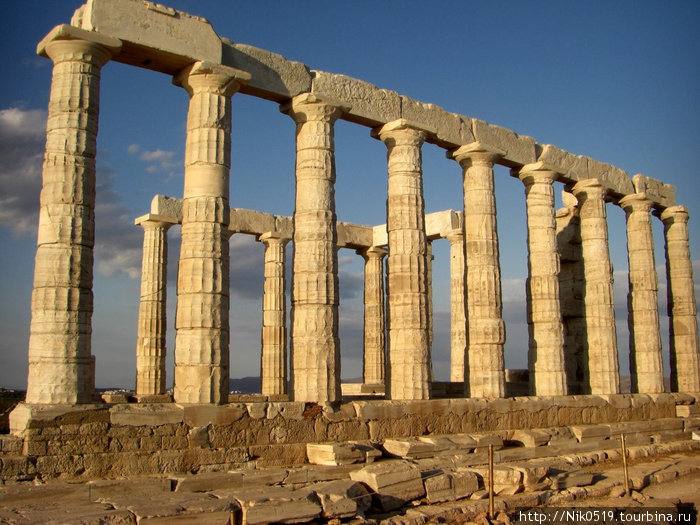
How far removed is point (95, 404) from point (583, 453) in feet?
39.5

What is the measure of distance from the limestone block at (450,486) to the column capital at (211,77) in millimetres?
8636

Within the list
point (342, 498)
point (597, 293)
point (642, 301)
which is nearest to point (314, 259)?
point (342, 498)

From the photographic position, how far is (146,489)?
12055 millimetres

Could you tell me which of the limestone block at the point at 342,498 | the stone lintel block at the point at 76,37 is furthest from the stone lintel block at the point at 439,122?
the limestone block at the point at 342,498

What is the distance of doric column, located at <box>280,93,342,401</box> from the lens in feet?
52.7

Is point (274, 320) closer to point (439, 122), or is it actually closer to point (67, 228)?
point (439, 122)

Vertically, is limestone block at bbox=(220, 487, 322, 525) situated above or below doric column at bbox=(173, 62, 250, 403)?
below

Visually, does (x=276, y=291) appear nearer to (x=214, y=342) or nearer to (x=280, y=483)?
(x=214, y=342)

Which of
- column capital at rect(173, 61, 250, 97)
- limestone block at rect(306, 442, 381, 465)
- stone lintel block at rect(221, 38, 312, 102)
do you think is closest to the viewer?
limestone block at rect(306, 442, 381, 465)

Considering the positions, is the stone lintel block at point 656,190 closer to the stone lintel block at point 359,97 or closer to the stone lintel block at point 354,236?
the stone lintel block at point 354,236

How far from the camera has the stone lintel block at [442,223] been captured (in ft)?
93.6

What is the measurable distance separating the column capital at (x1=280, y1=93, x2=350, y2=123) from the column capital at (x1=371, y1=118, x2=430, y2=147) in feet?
5.79

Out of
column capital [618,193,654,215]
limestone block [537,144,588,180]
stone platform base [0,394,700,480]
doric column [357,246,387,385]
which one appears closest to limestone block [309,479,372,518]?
stone platform base [0,394,700,480]

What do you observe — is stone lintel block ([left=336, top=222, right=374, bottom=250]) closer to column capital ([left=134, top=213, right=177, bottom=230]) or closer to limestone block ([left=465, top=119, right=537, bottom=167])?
column capital ([left=134, top=213, right=177, bottom=230])
